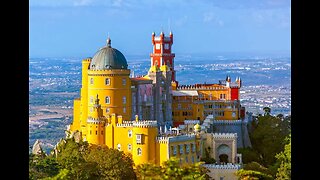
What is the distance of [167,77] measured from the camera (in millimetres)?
36750

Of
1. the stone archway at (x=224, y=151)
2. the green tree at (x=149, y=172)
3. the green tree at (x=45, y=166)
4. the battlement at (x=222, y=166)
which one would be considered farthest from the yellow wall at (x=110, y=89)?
the green tree at (x=149, y=172)

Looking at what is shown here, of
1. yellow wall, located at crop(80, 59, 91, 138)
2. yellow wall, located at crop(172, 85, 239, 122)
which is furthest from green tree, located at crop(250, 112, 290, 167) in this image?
yellow wall, located at crop(80, 59, 91, 138)

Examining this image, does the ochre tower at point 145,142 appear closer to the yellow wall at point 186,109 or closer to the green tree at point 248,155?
the green tree at point 248,155

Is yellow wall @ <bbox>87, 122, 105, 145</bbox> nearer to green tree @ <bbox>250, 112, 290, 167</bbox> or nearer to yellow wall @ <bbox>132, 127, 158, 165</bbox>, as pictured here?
yellow wall @ <bbox>132, 127, 158, 165</bbox>

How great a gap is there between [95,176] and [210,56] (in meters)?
43.0

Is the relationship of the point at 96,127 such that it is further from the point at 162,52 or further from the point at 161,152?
the point at 162,52

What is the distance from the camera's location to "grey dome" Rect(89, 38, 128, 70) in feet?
101

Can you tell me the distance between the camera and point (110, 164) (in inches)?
942

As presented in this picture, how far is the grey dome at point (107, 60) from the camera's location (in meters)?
30.6

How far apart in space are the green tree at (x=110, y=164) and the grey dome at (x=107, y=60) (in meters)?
6.25

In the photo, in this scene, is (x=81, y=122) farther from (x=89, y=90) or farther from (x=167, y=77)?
(x=167, y=77)

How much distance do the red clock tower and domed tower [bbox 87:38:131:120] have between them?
1168 cm

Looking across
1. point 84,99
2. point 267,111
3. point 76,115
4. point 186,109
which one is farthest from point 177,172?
point 267,111
